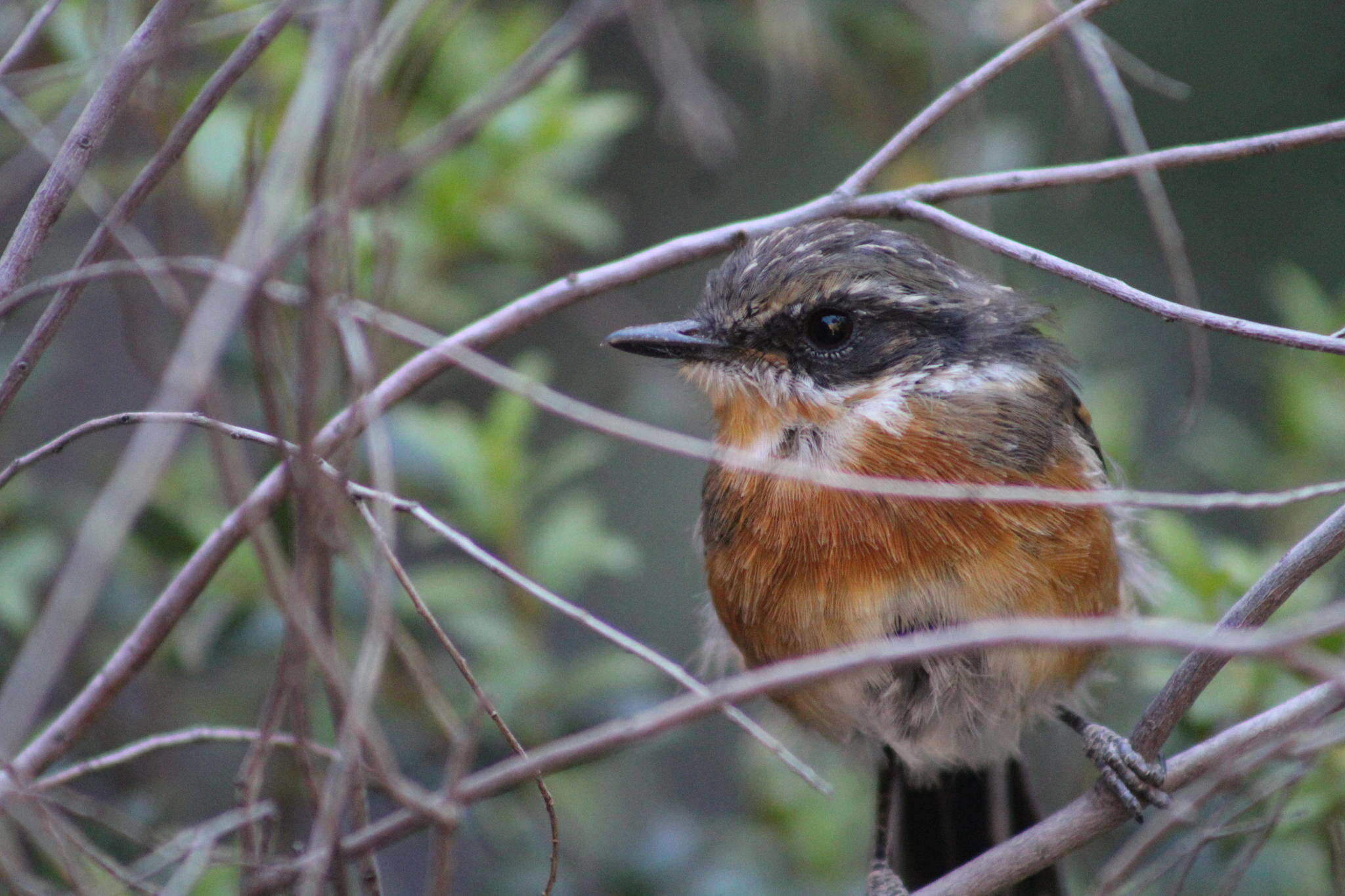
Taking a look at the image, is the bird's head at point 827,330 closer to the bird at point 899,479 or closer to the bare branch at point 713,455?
the bird at point 899,479

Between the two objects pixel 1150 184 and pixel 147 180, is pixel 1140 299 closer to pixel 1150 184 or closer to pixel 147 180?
pixel 1150 184

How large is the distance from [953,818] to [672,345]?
1722mm

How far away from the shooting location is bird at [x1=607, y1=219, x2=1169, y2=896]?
272cm

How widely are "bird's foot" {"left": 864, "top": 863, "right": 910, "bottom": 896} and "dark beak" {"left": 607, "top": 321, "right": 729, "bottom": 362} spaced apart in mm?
1512

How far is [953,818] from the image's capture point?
369cm

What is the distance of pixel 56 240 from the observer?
4.22 m

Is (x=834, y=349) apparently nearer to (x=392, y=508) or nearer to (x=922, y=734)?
(x=922, y=734)

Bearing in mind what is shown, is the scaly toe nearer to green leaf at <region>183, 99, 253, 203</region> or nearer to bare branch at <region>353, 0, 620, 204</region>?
bare branch at <region>353, 0, 620, 204</region>

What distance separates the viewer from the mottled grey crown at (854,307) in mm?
3002

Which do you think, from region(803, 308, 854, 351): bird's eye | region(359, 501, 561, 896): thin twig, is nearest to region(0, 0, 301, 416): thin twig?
region(359, 501, 561, 896): thin twig

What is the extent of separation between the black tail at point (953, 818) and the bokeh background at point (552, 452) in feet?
0.77

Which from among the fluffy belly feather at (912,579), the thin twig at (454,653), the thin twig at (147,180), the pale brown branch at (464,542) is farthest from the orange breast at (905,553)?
the thin twig at (147,180)

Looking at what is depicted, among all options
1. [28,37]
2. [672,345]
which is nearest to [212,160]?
[28,37]

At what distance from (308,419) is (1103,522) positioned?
6.87 ft
